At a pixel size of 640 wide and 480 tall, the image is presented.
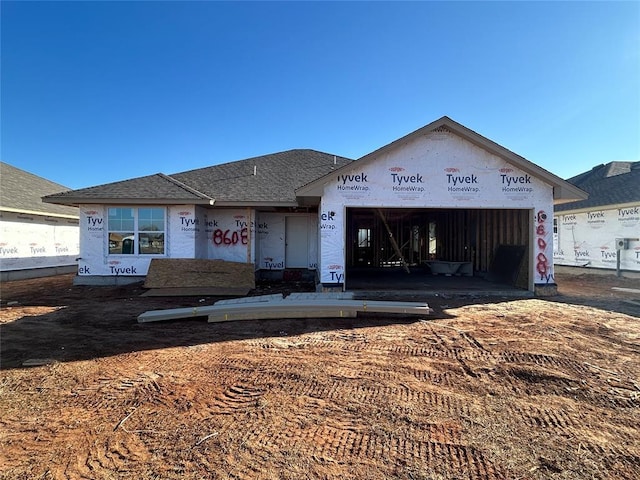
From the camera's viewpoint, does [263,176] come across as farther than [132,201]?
Yes

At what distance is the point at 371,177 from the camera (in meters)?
10.4

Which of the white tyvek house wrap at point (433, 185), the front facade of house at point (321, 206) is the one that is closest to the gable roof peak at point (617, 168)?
the front facade of house at point (321, 206)

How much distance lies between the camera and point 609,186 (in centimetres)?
1736

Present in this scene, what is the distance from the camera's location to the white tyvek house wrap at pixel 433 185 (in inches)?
409

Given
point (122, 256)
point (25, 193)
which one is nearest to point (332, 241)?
point (122, 256)

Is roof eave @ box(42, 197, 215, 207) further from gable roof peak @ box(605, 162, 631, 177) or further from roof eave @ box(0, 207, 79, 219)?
gable roof peak @ box(605, 162, 631, 177)

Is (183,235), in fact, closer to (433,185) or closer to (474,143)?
(433,185)

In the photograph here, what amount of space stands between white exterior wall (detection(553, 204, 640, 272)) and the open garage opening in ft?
20.1

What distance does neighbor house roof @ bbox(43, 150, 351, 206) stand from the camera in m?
12.1

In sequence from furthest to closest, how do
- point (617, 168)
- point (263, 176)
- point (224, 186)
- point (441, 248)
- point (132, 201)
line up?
point (617, 168), point (441, 248), point (263, 176), point (224, 186), point (132, 201)

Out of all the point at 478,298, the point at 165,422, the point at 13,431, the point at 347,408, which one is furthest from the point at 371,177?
the point at 13,431

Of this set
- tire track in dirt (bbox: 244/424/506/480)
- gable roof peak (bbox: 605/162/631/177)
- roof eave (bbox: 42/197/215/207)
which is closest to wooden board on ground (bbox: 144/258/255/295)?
roof eave (bbox: 42/197/215/207)

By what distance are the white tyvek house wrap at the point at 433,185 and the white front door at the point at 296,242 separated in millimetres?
4264

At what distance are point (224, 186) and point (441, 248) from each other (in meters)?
11.6
